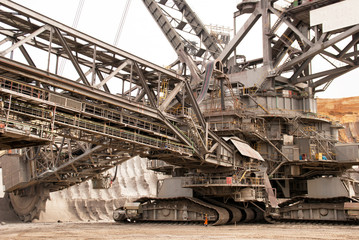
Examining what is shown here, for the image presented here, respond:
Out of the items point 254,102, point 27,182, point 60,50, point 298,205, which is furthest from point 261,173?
point 27,182

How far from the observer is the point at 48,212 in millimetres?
36188

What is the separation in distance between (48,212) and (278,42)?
2438cm

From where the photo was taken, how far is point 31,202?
33.8 metres

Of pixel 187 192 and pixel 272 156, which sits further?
pixel 272 156

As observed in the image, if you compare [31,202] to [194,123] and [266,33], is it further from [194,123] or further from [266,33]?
[266,33]

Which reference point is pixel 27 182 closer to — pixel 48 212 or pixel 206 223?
pixel 48 212

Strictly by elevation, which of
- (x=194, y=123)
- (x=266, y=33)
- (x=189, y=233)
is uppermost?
(x=266, y=33)

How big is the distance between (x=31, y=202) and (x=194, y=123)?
18.4 meters

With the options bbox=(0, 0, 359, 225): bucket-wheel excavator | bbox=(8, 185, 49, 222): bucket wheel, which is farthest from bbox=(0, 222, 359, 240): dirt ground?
bbox=(8, 185, 49, 222): bucket wheel

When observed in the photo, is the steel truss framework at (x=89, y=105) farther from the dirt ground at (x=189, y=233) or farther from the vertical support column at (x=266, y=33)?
the vertical support column at (x=266, y=33)

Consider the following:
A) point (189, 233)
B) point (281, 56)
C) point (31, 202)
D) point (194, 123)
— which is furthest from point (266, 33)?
point (31, 202)

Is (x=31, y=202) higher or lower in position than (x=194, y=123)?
lower

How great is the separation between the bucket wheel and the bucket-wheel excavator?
0.11 metres

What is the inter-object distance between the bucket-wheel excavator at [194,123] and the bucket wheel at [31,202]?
107 mm
